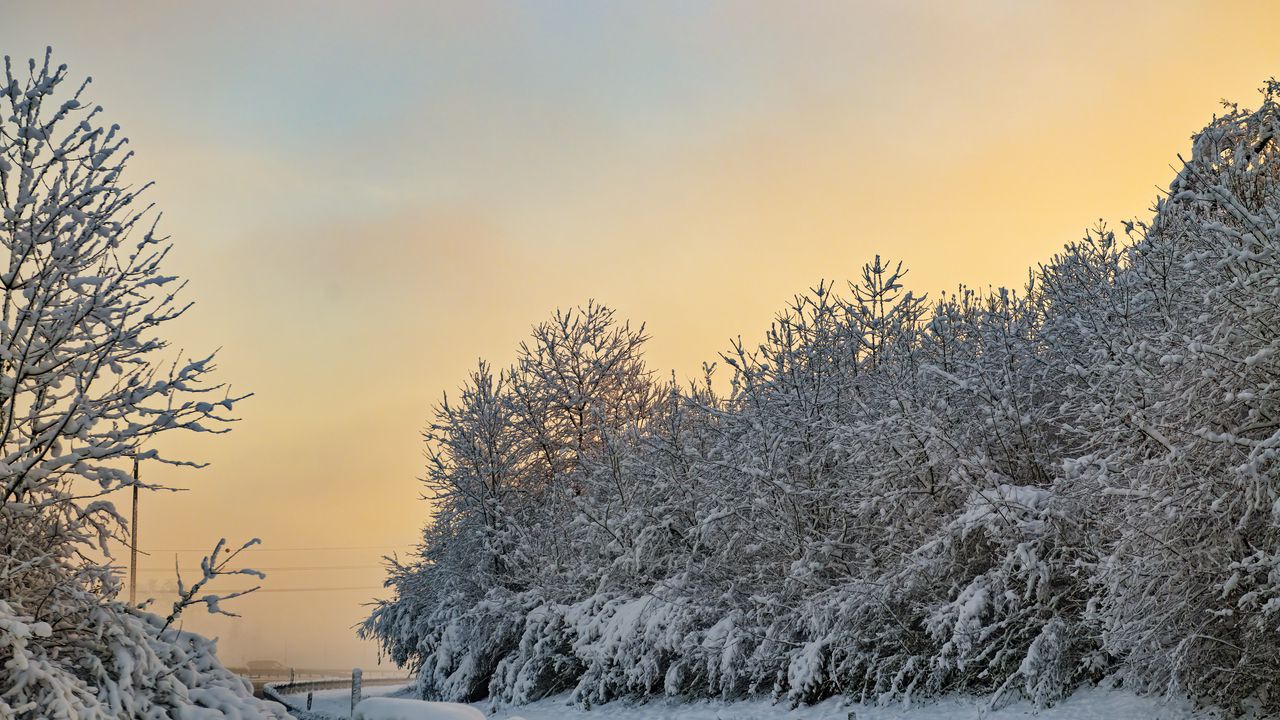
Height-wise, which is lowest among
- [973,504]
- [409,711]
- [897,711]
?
[897,711]

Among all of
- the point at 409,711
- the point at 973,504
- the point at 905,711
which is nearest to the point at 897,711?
the point at 905,711

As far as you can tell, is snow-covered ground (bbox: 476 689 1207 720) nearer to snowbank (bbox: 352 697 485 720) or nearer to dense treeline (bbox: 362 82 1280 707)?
dense treeline (bbox: 362 82 1280 707)

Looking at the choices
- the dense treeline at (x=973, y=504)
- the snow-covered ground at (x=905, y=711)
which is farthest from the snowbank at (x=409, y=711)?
the dense treeline at (x=973, y=504)

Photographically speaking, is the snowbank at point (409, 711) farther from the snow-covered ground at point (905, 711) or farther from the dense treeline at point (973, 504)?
the dense treeline at point (973, 504)

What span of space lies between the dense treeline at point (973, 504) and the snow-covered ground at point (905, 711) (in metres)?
0.32

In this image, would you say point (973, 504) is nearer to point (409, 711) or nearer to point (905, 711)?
point (905, 711)

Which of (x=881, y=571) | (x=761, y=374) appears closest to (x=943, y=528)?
(x=881, y=571)

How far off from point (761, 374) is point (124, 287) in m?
14.2

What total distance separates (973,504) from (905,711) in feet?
11.6

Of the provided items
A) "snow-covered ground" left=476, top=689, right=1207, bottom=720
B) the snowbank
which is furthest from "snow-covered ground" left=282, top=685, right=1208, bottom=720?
the snowbank

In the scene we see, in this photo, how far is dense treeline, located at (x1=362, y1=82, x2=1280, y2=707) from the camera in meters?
12.7

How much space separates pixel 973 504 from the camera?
16.3m

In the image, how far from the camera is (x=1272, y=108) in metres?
15.5

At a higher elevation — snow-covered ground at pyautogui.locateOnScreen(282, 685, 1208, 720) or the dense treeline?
the dense treeline
